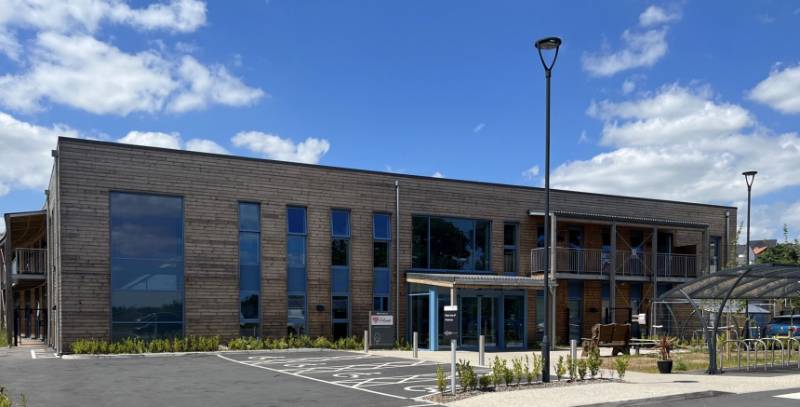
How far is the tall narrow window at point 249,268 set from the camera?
2505 centimetres

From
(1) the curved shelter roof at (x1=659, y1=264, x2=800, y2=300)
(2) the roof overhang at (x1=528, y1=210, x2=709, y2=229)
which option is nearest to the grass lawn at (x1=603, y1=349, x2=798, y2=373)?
(1) the curved shelter roof at (x1=659, y1=264, x2=800, y2=300)

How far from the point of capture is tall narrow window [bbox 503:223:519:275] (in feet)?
98.6

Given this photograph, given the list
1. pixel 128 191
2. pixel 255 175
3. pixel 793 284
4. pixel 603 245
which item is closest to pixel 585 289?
pixel 603 245

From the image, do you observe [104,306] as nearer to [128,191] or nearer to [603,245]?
[128,191]

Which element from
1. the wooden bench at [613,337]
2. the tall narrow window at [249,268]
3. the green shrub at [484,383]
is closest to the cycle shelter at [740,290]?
the wooden bench at [613,337]

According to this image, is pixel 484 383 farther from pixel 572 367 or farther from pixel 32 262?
pixel 32 262

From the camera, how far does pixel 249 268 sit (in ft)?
82.8

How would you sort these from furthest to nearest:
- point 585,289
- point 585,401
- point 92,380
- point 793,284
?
point 585,289 < point 793,284 < point 92,380 < point 585,401

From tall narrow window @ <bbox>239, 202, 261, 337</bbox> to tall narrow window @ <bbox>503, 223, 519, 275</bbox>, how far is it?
1012cm

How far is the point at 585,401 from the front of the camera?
12.9m

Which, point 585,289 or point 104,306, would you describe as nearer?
point 104,306

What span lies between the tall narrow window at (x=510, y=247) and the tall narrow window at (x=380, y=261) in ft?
17.3

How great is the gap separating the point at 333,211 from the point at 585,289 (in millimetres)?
11750

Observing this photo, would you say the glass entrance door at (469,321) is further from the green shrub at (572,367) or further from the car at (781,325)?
the car at (781,325)
